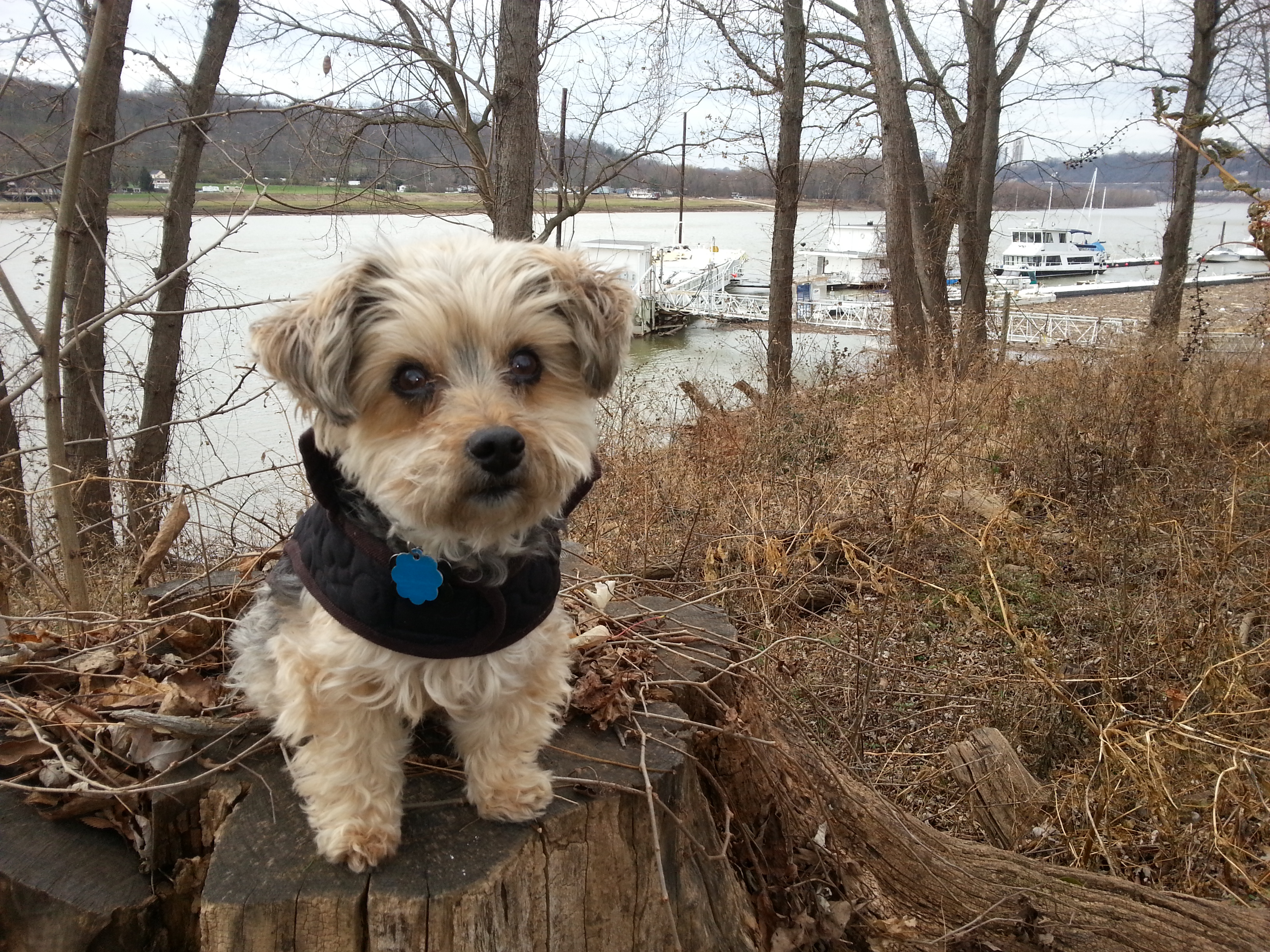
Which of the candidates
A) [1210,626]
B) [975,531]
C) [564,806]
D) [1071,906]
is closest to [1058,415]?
[975,531]

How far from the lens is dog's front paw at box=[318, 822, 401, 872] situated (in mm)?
2285

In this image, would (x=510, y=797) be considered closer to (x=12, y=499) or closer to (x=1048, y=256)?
(x=12, y=499)

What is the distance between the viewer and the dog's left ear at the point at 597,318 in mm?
2484

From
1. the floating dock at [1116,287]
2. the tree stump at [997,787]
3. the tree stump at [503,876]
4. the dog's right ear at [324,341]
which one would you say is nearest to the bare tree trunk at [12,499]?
the tree stump at [503,876]

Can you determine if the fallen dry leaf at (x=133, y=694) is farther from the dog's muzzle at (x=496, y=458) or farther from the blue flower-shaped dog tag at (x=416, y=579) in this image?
the dog's muzzle at (x=496, y=458)

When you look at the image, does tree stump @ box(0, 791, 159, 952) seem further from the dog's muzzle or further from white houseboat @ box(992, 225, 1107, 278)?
white houseboat @ box(992, 225, 1107, 278)

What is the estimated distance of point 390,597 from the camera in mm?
2293

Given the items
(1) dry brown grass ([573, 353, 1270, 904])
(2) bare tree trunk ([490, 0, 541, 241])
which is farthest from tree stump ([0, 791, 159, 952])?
(2) bare tree trunk ([490, 0, 541, 241])

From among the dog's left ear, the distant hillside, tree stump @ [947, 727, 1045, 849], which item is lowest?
tree stump @ [947, 727, 1045, 849]

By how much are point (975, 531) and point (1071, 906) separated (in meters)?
3.69

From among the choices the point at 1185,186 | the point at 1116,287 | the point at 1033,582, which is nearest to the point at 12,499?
the point at 1033,582

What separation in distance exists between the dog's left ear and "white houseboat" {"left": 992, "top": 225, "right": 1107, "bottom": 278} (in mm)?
53122

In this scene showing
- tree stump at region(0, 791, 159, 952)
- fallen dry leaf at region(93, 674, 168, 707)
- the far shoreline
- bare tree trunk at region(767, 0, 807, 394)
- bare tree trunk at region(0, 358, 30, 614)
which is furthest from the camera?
bare tree trunk at region(767, 0, 807, 394)

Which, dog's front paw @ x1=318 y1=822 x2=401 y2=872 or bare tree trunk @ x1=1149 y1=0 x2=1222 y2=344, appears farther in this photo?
bare tree trunk @ x1=1149 y1=0 x2=1222 y2=344
